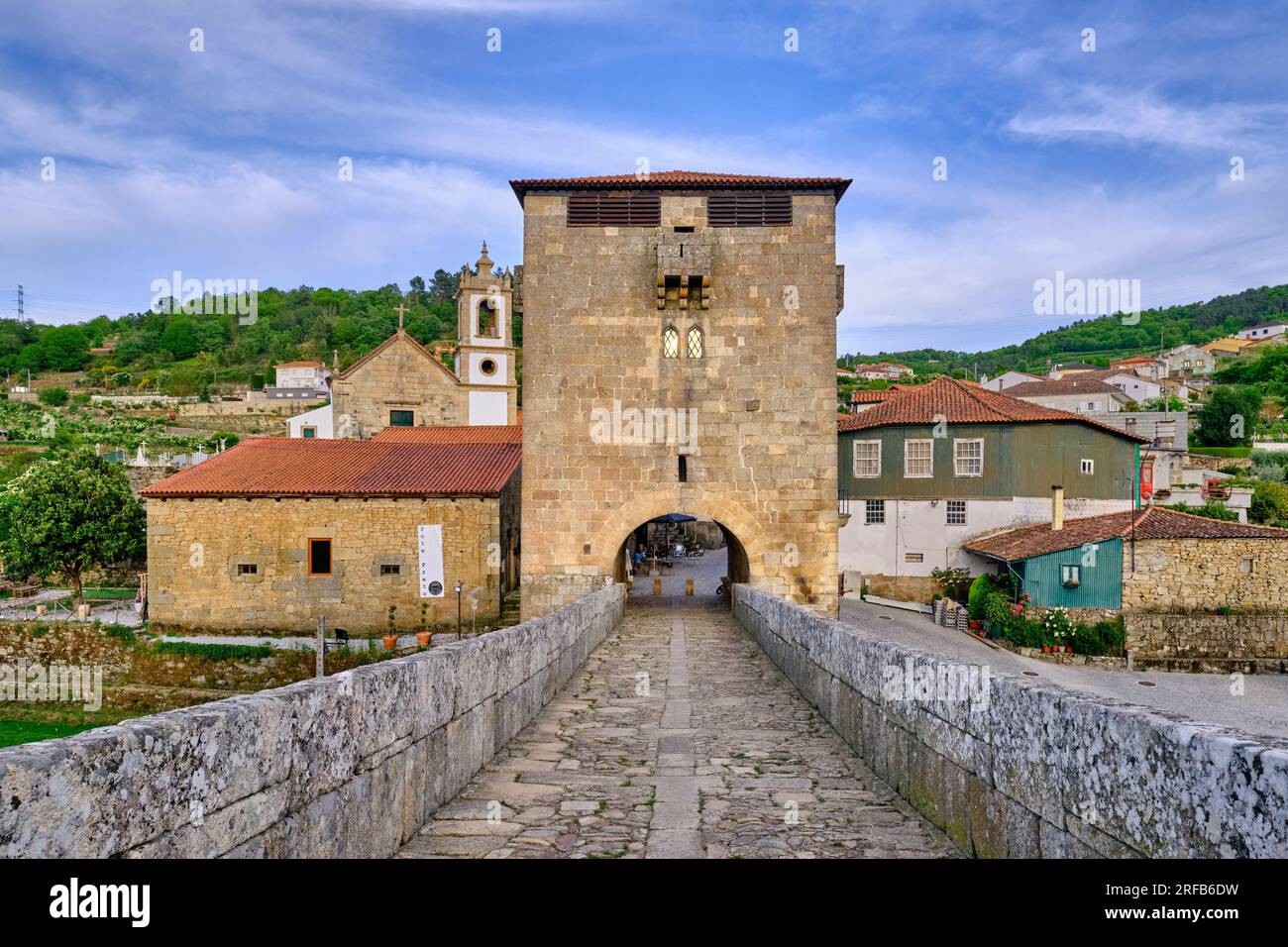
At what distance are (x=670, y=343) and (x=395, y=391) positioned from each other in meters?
26.9

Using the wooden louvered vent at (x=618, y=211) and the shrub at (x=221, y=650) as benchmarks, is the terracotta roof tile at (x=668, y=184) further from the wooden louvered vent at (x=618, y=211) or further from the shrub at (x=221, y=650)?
the shrub at (x=221, y=650)

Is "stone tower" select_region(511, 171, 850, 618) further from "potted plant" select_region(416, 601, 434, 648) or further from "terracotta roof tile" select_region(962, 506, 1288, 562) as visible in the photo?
"terracotta roof tile" select_region(962, 506, 1288, 562)

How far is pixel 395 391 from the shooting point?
43.1m

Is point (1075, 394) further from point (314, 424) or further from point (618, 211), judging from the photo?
point (314, 424)

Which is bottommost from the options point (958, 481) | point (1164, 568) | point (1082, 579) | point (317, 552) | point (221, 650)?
point (221, 650)

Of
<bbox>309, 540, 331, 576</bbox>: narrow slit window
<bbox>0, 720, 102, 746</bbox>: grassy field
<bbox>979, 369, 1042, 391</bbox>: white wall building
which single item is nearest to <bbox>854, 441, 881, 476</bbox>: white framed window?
<bbox>309, 540, 331, 576</bbox>: narrow slit window

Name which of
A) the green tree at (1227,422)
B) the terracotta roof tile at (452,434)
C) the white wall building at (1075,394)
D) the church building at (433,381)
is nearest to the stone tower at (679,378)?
the terracotta roof tile at (452,434)

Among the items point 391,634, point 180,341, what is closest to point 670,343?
point 391,634

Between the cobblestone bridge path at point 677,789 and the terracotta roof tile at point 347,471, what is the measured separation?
17.0 metres

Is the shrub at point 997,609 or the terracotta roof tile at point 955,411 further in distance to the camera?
the terracotta roof tile at point 955,411

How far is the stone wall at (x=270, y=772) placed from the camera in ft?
7.56

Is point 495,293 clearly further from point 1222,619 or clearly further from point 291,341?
point 291,341

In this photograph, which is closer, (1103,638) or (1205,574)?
(1205,574)
